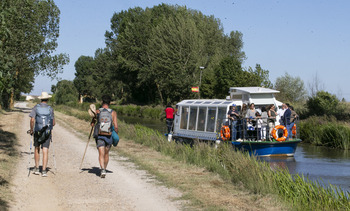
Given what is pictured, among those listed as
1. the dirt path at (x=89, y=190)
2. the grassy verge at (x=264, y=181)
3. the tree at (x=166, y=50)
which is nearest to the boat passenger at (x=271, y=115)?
the grassy verge at (x=264, y=181)

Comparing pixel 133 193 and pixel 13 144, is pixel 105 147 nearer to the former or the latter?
pixel 133 193

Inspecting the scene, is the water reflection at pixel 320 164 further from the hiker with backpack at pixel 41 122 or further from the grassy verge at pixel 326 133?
the hiker with backpack at pixel 41 122

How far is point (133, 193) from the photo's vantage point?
30.9 ft

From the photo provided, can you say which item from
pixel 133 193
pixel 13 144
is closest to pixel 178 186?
pixel 133 193

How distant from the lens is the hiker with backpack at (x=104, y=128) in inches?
426

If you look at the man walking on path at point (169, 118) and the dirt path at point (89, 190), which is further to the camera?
the man walking on path at point (169, 118)

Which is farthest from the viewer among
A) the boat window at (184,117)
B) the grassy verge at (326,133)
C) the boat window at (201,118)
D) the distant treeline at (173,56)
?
the distant treeline at (173,56)

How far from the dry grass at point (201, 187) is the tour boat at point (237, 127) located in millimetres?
6186

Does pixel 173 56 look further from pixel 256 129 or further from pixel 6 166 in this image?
pixel 6 166

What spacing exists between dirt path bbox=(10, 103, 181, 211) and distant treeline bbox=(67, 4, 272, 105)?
3567 cm

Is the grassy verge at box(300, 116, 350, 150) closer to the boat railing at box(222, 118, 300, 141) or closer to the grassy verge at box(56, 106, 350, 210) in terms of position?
the boat railing at box(222, 118, 300, 141)

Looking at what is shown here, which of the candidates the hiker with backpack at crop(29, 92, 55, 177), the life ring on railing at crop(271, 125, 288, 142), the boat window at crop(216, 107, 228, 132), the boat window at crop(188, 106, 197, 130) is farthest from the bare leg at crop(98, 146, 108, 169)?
the boat window at crop(188, 106, 197, 130)

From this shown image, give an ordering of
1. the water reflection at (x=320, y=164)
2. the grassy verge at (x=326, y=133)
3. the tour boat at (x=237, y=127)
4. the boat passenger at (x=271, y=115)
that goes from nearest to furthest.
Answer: the water reflection at (x=320, y=164)
the tour boat at (x=237, y=127)
the boat passenger at (x=271, y=115)
the grassy verge at (x=326, y=133)

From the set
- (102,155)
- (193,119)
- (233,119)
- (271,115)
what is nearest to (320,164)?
(271,115)
